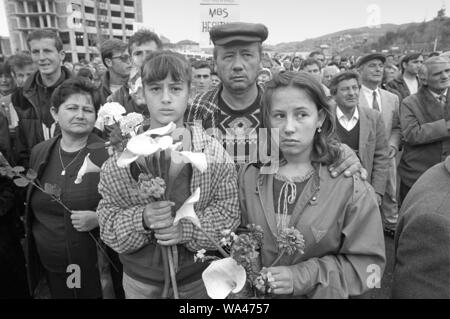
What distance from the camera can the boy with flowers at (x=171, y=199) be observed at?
1.69m

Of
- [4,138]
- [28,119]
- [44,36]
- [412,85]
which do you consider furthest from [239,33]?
[412,85]

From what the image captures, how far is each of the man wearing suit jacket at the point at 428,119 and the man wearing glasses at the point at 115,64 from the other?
3.44 m

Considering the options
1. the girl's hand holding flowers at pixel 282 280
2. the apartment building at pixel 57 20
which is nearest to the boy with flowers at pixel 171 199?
the girl's hand holding flowers at pixel 282 280

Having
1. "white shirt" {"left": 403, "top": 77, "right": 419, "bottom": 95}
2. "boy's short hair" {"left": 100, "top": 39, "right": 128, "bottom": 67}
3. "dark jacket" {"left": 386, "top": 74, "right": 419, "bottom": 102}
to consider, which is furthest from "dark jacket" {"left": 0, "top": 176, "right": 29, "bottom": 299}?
"white shirt" {"left": 403, "top": 77, "right": 419, "bottom": 95}

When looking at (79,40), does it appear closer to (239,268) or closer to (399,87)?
(399,87)

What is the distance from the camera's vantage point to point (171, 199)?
1707 millimetres

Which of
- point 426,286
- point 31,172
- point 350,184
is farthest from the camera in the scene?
point 31,172

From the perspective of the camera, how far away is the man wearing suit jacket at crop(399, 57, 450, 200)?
3550 millimetres

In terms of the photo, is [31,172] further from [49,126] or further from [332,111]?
[332,111]

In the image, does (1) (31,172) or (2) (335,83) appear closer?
(1) (31,172)

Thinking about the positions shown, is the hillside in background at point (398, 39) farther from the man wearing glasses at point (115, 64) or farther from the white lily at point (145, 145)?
the white lily at point (145, 145)

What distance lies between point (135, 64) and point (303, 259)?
9.51 ft
